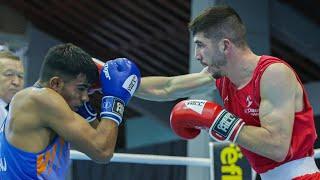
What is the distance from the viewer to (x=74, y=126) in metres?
2.31

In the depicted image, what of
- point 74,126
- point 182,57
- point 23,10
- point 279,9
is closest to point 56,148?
point 74,126

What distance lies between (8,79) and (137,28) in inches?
194

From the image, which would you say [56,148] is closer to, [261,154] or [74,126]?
[74,126]

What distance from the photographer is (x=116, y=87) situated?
2.48 meters

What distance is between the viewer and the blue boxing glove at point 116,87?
2.45 meters

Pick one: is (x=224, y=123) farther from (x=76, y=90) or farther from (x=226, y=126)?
(x=76, y=90)

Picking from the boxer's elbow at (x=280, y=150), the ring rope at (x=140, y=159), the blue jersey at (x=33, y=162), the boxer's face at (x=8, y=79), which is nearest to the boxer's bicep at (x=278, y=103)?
the boxer's elbow at (x=280, y=150)

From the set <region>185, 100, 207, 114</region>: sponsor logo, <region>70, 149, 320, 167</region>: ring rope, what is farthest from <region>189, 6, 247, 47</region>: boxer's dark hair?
<region>70, 149, 320, 167</region>: ring rope

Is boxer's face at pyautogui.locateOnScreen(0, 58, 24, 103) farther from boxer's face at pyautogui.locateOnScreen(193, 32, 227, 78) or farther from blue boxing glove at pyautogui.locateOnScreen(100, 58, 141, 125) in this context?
boxer's face at pyautogui.locateOnScreen(193, 32, 227, 78)

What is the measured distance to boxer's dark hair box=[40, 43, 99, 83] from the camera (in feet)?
7.69

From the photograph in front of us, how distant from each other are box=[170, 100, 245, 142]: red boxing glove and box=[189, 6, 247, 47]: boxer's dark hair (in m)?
0.24

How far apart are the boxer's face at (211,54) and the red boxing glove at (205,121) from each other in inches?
5.0

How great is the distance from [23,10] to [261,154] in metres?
7.49

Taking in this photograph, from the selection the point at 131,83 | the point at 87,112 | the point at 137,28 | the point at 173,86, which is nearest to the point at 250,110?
the point at 131,83
